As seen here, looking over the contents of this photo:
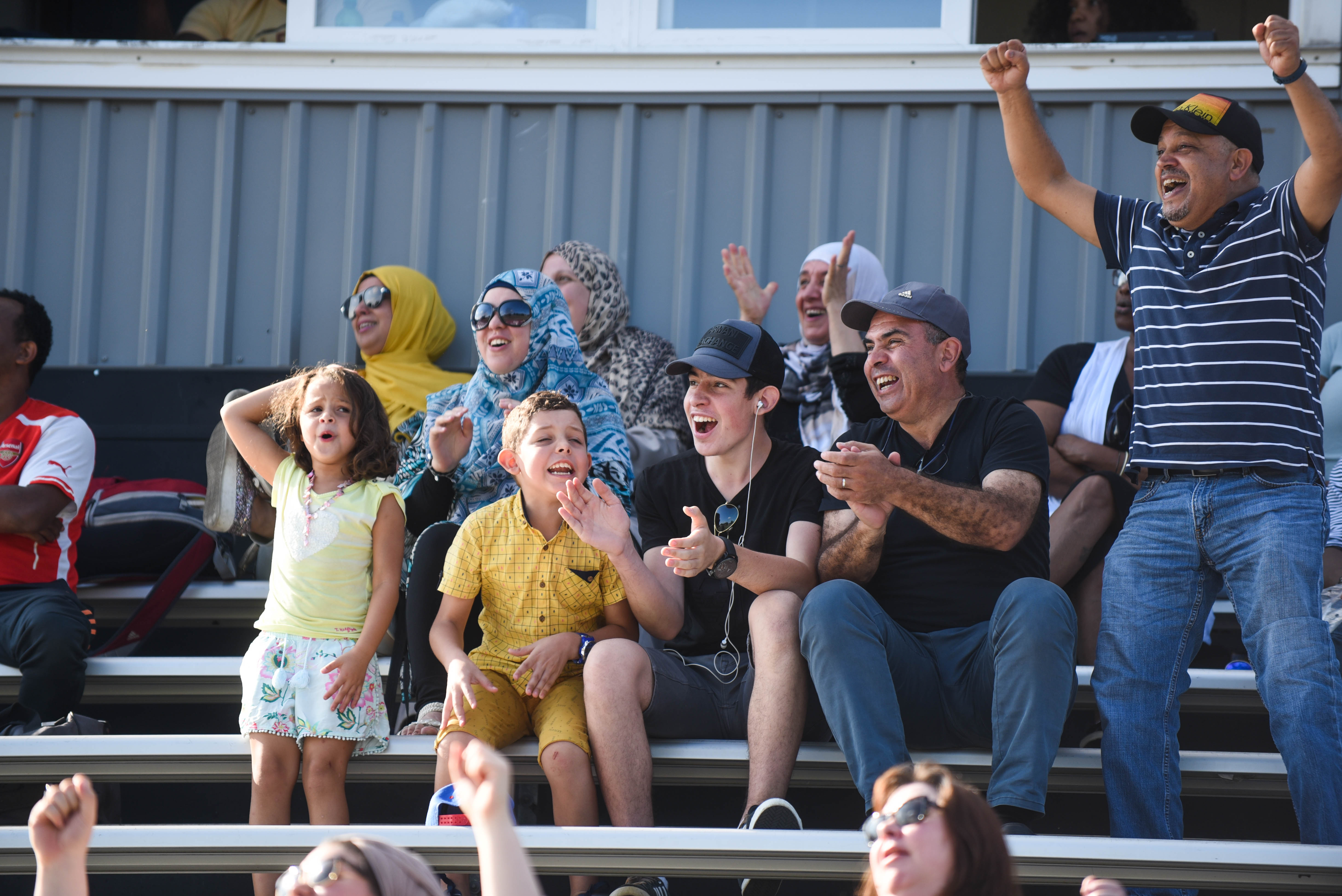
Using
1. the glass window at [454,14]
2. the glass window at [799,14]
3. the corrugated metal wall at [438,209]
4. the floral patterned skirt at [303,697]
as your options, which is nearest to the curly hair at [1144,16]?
the glass window at [799,14]

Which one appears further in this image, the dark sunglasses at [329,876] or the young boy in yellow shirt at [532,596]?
the young boy in yellow shirt at [532,596]

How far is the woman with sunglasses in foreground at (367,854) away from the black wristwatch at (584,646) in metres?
1.05

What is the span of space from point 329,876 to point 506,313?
85.4 inches

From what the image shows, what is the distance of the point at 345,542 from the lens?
2896 millimetres

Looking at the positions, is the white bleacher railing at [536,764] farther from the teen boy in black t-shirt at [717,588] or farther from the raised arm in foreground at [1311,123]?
the raised arm in foreground at [1311,123]

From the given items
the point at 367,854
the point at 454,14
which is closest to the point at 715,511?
the point at 367,854

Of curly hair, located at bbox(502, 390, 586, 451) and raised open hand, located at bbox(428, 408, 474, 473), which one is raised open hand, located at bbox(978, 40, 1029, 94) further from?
raised open hand, located at bbox(428, 408, 474, 473)

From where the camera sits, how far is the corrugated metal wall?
4352 millimetres

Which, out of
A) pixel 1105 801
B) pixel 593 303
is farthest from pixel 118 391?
pixel 1105 801

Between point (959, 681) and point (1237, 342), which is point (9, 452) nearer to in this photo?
point (959, 681)

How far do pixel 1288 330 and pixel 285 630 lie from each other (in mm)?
2356

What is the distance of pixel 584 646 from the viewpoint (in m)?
2.75

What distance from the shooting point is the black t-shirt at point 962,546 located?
8.94 ft

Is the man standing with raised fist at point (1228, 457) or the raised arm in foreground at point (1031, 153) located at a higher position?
the raised arm in foreground at point (1031, 153)
